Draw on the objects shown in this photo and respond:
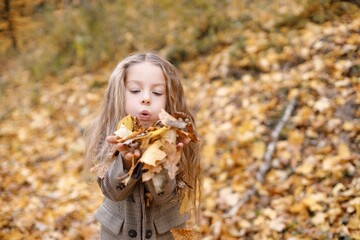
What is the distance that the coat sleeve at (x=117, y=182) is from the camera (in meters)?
1.51

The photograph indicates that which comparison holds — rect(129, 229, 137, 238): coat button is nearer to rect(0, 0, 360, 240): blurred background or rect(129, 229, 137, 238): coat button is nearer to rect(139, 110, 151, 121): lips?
rect(139, 110, 151, 121): lips

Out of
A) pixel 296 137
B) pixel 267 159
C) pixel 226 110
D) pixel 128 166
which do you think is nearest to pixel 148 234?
pixel 128 166

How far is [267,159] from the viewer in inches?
136

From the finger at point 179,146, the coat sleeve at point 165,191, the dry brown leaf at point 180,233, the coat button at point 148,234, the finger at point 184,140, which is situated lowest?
the dry brown leaf at point 180,233

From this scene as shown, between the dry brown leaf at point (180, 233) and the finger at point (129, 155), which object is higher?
the finger at point (129, 155)

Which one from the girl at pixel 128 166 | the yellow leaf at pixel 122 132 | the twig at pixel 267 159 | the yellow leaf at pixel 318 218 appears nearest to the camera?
the yellow leaf at pixel 122 132

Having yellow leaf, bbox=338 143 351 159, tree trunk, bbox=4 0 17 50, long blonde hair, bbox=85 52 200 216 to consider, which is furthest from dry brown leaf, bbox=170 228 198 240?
tree trunk, bbox=4 0 17 50

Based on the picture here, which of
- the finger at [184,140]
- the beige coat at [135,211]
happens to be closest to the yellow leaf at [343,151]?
the beige coat at [135,211]

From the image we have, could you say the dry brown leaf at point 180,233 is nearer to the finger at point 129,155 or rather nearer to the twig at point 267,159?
the finger at point 129,155

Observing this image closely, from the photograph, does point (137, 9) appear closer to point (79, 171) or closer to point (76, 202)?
point (79, 171)

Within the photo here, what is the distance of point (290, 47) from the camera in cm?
467

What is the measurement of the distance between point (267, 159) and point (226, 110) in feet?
3.35

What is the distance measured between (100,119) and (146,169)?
0.60 meters

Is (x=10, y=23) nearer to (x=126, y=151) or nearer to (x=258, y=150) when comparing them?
(x=258, y=150)
